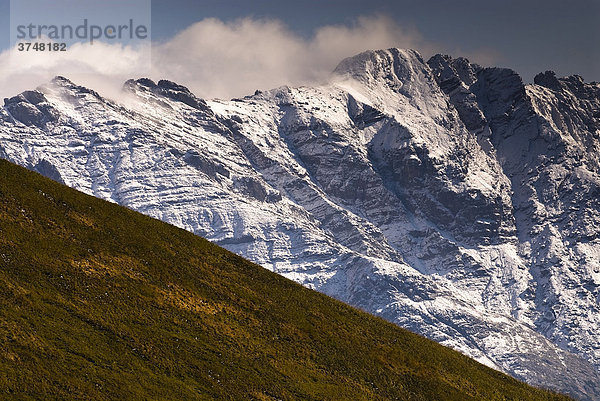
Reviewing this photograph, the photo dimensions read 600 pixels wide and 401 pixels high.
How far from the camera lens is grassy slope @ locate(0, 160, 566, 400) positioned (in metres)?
58.8

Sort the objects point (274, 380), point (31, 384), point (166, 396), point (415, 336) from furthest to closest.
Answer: point (415, 336) < point (274, 380) < point (166, 396) < point (31, 384)

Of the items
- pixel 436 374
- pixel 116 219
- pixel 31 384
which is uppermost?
pixel 116 219

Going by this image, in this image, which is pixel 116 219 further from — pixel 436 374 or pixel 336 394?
pixel 436 374

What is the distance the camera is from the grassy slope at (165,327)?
58812 mm

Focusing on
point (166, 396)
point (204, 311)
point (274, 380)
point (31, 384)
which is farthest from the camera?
point (204, 311)

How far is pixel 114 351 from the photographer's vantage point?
61500 mm

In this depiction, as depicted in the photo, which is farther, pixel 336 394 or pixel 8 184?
pixel 8 184

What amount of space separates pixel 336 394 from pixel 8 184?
34417 mm

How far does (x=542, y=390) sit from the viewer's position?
308 feet

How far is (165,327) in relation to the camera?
2665 inches

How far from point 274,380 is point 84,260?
18602mm

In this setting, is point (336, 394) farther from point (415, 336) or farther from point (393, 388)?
point (415, 336)

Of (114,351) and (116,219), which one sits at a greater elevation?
(116,219)

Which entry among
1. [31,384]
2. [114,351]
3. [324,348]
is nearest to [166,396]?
[114,351]
